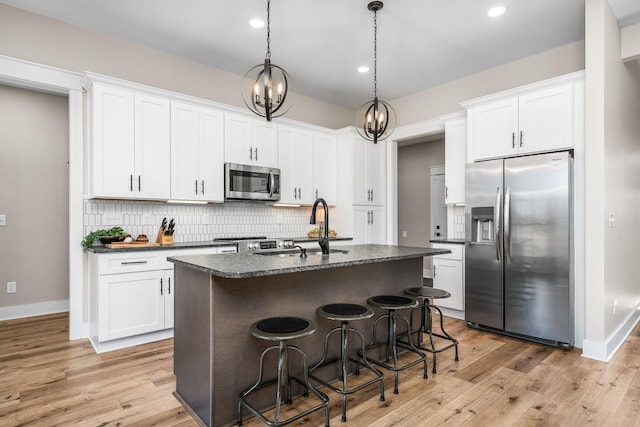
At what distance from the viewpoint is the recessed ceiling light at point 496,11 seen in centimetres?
340

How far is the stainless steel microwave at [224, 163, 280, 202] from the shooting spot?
14.5 feet

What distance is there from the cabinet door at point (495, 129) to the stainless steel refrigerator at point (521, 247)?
25 centimetres

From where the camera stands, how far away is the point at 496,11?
11.3 ft

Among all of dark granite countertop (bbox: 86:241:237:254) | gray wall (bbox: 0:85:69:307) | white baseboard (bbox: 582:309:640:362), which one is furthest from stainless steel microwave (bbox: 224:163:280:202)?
white baseboard (bbox: 582:309:640:362)

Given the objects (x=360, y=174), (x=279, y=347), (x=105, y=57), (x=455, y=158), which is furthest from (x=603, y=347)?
(x=105, y=57)

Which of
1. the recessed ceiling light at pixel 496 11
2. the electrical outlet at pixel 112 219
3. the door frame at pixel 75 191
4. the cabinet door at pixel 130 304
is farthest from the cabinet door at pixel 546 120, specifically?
the door frame at pixel 75 191

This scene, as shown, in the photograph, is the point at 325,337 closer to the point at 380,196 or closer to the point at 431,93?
the point at 380,196

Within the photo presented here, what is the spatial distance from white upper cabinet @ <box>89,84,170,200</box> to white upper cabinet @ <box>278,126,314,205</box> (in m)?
1.54

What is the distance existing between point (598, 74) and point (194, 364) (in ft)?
12.8

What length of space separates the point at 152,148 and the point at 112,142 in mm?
376

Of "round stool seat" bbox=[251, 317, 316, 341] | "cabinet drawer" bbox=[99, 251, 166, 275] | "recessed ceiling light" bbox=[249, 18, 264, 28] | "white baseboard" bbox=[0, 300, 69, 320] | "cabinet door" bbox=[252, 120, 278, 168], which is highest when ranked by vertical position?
"recessed ceiling light" bbox=[249, 18, 264, 28]

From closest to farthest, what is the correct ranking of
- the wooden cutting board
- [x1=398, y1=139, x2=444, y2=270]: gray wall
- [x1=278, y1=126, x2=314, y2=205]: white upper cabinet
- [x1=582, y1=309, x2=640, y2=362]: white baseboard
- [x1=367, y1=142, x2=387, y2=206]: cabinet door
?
1. [x1=582, y1=309, x2=640, y2=362]: white baseboard
2. the wooden cutting board
3. [x1=278, y1=126, x2=314, y2=205]: white upper cabinet
4. [x1=367, y1=142, x2=387, y2=206]: cabinet door
5. [x1=398, y1=139, x2=444, y2=270]: gray wall

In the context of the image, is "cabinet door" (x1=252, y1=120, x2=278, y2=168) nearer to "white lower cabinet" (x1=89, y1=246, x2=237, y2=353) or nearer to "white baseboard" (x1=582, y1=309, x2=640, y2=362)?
"white lower cabinet" (x1=89, y1=246, x2=237, y2=353)

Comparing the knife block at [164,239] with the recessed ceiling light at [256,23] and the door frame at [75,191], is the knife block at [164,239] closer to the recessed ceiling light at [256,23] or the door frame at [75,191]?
the door frame at [75,191]
